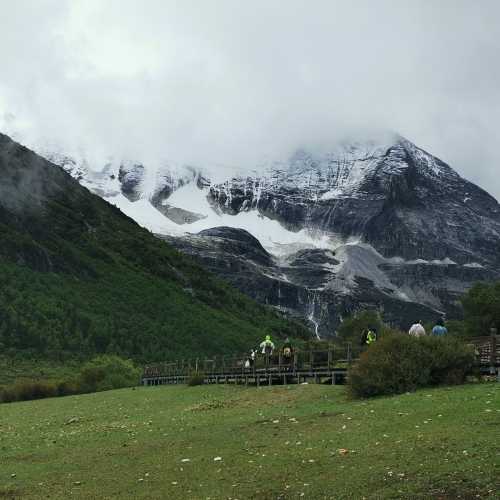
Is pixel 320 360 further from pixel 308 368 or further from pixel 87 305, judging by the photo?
pixel 87 305

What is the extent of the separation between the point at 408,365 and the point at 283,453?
31.9ft

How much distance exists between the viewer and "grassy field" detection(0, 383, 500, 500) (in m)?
14.4

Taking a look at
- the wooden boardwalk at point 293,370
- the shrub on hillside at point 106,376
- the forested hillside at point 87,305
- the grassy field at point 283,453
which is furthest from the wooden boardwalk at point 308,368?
Answer: the forested hillside at point 87,305

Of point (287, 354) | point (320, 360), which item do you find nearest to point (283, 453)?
point (287, 354)

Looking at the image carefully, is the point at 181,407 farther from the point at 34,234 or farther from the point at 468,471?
the point at 34,234

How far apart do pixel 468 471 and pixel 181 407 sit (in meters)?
20.6

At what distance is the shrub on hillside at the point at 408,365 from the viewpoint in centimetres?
2639

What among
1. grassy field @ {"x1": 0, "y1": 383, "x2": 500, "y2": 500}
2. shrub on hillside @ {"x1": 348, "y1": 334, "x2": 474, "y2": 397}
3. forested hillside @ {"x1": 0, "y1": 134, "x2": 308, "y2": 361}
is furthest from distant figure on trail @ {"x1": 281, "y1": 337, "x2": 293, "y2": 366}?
forested hillside @ {"x1": 0, "y1": 134, "x2": 308, "y2": 361}

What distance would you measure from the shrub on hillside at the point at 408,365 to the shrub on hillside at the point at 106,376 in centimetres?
4500

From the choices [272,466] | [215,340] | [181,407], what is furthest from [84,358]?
[272,466]

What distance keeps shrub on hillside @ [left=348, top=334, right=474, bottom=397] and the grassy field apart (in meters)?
1.12

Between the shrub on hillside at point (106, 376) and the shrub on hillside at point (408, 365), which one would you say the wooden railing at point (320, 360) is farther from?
the shrub on hillside at point (106, 376)

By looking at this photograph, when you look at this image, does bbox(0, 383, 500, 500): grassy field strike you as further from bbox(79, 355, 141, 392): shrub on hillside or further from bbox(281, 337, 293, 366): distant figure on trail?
bbox(79, 355, 141, 392): shrub on hillside

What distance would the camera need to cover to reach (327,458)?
655 inches
